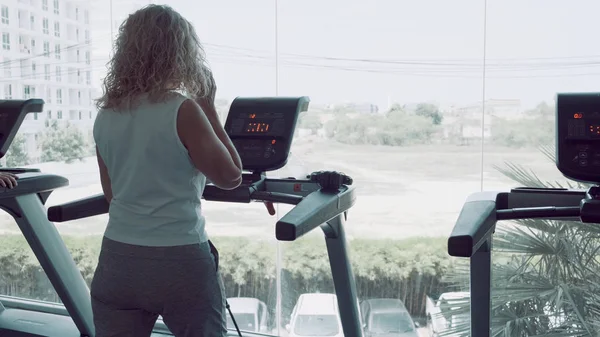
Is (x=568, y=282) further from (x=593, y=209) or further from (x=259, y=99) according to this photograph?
(x=259, y=99)

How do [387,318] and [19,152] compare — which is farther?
[19,152]

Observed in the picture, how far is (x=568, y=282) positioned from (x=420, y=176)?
903mm

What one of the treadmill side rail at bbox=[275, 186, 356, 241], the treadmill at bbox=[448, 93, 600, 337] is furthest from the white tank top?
the treadmill at bbox=[448, 93, 600, 337]

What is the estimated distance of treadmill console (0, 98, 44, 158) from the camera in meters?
3.03

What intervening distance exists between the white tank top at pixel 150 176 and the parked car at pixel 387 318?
2.24 meters

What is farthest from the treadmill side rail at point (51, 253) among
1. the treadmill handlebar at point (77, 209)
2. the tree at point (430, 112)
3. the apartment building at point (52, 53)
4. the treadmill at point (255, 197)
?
the tree at point (430, 112)

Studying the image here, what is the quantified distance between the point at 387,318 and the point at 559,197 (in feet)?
6.09

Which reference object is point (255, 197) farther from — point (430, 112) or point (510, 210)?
point (430, 112)

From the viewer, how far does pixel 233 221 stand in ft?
13.6

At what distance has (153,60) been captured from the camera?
1730mm

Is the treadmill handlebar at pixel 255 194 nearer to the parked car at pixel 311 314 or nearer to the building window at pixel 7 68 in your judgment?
the parked car at pixel 311 314

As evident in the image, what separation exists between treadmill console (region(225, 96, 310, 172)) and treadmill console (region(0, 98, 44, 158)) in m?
0.98

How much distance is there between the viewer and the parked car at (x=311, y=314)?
388cm

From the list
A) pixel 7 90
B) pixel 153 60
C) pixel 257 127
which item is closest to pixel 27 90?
pixel 7 90
